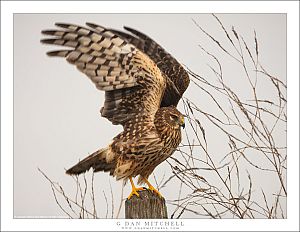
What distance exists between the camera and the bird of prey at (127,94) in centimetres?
246

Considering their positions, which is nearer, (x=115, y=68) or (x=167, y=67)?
(x=115, y=68)

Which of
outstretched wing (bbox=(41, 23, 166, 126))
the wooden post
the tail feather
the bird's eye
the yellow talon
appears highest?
outstretched wing (bbox=(41, 23, 166, 126))

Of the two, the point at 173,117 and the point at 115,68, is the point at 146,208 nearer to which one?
the point at 173,117

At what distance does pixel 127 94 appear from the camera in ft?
8.66

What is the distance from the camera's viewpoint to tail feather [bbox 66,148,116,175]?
2617mm

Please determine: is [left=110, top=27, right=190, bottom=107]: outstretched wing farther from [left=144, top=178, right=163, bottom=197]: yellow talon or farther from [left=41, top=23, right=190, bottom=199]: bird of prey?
[left=144, top=178, right=163, bottom=197]: yellow talon

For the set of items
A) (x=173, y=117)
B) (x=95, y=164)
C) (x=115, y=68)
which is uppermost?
(x=115, y=68)

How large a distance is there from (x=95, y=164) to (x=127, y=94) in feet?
1.61

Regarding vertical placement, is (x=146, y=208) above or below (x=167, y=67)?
below

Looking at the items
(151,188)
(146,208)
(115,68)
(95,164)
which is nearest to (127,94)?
(115,68)

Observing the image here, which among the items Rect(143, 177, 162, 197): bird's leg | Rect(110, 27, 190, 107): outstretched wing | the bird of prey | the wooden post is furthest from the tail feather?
Rect(110, 27, 190, 107): outstretched wing

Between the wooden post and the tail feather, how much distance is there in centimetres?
38

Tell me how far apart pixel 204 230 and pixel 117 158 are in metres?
0.73

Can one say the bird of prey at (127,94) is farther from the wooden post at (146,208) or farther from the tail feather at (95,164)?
the wooden post at (146,208)
